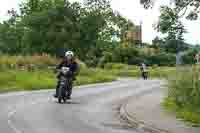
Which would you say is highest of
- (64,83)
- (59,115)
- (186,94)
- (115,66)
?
(64,83)

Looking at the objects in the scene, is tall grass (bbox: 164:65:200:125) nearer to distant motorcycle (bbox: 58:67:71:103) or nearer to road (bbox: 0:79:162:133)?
road (bbox: 0:79:162:133)

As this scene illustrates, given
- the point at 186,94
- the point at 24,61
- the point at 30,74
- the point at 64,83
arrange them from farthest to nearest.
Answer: the point at 24,61
the point at 30,74
the point at 64,83
the point at 186,94

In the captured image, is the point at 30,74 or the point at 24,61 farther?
the point at 24,61

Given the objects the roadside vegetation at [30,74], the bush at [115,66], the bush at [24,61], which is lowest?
the bush at [115,66]

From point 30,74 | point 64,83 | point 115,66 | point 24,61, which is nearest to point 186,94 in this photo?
point 64,83

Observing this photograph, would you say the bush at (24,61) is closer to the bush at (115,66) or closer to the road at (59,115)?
the road at (59,115)

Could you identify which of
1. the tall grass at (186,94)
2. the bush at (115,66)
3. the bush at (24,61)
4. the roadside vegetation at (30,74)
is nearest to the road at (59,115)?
the tall grass at (186,94)

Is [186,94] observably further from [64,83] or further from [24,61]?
[24,61]

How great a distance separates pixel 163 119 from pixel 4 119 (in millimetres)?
4480

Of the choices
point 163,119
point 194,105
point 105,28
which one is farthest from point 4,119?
point 105,28

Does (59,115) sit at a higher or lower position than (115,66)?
higher

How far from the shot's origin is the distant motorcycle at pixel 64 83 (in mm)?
22672

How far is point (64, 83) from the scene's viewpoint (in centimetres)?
2284

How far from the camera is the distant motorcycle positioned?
2267 centimetres
